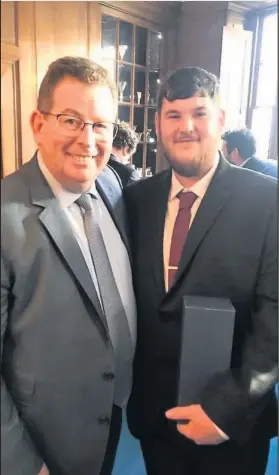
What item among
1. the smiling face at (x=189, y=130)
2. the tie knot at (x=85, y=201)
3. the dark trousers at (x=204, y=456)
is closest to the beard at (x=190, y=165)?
the smiling face at (x=189, y=130)

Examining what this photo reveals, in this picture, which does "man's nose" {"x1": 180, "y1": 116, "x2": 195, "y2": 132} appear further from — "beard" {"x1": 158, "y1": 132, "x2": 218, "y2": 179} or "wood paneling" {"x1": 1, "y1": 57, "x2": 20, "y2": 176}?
"wood paneling" {"x1": 1, "y1": 57, "x2": 20, "y2": 176}

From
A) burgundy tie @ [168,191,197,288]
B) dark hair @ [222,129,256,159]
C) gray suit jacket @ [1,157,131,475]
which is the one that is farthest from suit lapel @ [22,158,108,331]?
dark hair @ [222,129,256,159]

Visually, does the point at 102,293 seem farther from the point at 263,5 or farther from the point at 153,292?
the point at 263,5

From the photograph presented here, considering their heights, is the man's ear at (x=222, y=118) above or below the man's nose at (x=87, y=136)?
above

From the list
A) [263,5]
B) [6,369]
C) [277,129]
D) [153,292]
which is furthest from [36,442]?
[263,5]

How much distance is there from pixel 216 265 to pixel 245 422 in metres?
0.20

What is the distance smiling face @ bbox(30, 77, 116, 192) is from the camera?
1.40 ft

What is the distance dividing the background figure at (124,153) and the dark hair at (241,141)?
0.36 feet

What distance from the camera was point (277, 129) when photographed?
0.46 metres

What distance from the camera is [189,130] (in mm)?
448

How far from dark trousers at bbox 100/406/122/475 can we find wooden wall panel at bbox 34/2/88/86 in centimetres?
46

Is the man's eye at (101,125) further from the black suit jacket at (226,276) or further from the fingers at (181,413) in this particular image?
the fingers at (181,413)

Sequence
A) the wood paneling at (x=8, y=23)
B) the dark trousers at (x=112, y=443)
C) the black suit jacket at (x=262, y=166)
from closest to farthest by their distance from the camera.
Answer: the wood paneling at (x=8, y=23) < the black suit jacket at (x=262, y=166) < the dark trousers at (x=112, y=443)

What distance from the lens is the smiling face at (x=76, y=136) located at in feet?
1.40
